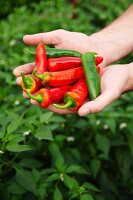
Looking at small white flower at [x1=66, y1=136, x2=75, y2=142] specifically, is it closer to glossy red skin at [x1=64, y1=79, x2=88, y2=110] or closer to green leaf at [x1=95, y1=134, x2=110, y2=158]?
green leaf at [x1=95, y1=134, x2=110, y2=158]

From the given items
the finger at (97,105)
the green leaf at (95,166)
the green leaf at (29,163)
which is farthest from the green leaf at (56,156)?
the finger at (97,105)

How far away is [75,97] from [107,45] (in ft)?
3.10

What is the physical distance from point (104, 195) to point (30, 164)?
85 centimetres

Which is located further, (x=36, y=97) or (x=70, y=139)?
(x=70, y=139)

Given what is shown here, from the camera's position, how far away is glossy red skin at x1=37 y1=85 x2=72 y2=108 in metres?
2.90

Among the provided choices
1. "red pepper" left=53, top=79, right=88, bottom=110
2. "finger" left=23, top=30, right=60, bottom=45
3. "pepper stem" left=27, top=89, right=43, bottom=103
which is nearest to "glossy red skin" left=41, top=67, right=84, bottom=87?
"red pepper" left=53, top=79, right=88, bottom=110

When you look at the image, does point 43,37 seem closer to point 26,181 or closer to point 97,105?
point 97,105

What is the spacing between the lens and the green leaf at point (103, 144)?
130 inches

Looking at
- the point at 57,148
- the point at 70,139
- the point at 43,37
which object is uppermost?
the point at 43,37

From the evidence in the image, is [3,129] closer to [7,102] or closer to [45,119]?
[45,119]

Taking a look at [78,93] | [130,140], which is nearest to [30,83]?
[78,93]

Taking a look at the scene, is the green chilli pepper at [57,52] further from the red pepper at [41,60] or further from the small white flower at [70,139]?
the small white flower at [70,139]

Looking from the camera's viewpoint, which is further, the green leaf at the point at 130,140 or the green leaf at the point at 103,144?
the green leaf at the point at 130,140

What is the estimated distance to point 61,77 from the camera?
3164 mm
